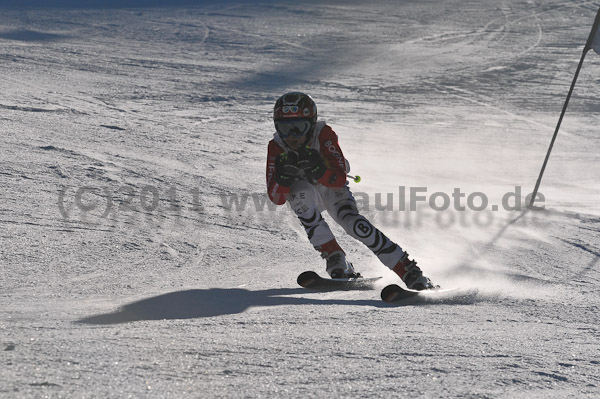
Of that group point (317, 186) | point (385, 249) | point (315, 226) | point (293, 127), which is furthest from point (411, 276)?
point (293, 127)

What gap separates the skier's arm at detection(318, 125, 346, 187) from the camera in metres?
5.36

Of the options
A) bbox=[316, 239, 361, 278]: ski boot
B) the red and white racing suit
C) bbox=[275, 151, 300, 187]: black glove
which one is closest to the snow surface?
bbox=[316, 239, 361, 278]: ski boot

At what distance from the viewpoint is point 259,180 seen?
28.4ft

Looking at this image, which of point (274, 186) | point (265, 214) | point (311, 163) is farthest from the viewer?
point (265, 214)

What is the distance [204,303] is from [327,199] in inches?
56.2

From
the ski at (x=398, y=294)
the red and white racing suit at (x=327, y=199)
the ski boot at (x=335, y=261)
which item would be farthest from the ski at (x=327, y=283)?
the ski at (x=398, y=294)

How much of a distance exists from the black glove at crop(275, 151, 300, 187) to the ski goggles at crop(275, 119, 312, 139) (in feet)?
0.51

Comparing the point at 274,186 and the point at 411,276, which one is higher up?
the point at 274,186

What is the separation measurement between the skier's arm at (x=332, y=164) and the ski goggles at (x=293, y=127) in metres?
0.17

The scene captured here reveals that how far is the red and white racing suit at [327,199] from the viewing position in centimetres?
530

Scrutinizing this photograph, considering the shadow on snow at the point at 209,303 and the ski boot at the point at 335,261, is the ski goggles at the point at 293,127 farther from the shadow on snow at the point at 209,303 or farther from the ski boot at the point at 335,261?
the shadow on snow at the point at 209,303

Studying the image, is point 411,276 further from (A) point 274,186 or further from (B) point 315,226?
(A) point 274,186

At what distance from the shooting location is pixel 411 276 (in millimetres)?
5246

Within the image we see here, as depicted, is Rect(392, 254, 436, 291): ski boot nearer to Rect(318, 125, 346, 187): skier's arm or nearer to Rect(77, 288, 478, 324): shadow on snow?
Rect(77, 288, 478, 324): shadow on snow
